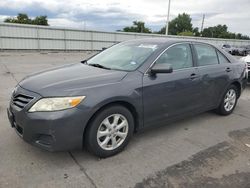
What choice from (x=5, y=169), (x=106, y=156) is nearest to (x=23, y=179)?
(x=5, y=169)

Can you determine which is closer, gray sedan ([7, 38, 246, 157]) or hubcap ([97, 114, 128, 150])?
gray sedan ([7, 38, 246, 157])

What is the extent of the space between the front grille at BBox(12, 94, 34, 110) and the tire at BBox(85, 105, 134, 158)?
781mm

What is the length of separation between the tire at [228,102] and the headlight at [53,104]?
325 centimetres

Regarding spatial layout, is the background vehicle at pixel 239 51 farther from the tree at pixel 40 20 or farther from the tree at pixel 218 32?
the tree at pixel 218 32

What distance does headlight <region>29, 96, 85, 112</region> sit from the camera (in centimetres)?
270

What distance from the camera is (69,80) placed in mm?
3051

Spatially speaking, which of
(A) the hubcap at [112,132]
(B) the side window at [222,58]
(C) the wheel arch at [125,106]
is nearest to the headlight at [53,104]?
(C) the wheel arch at [125,106]

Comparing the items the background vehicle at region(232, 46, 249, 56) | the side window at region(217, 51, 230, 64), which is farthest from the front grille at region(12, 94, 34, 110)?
the background vehicle at region(232, 46, 249, 56)

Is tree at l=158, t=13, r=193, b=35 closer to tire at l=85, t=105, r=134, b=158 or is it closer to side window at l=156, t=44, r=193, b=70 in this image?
side window at l=156, t=44, r=193, b=70

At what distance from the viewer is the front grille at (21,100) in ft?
9.35

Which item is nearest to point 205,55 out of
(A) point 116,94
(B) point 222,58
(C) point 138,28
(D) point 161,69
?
(B) point 222,58

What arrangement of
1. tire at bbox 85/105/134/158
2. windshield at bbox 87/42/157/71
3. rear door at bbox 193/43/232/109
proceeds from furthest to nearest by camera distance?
rear door at bbox 193/43/232/109
windshield at bbox 87/42/157/71
tire at bbox 85/105/134/158

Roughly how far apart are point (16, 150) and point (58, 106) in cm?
108

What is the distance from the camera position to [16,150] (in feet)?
10.6
